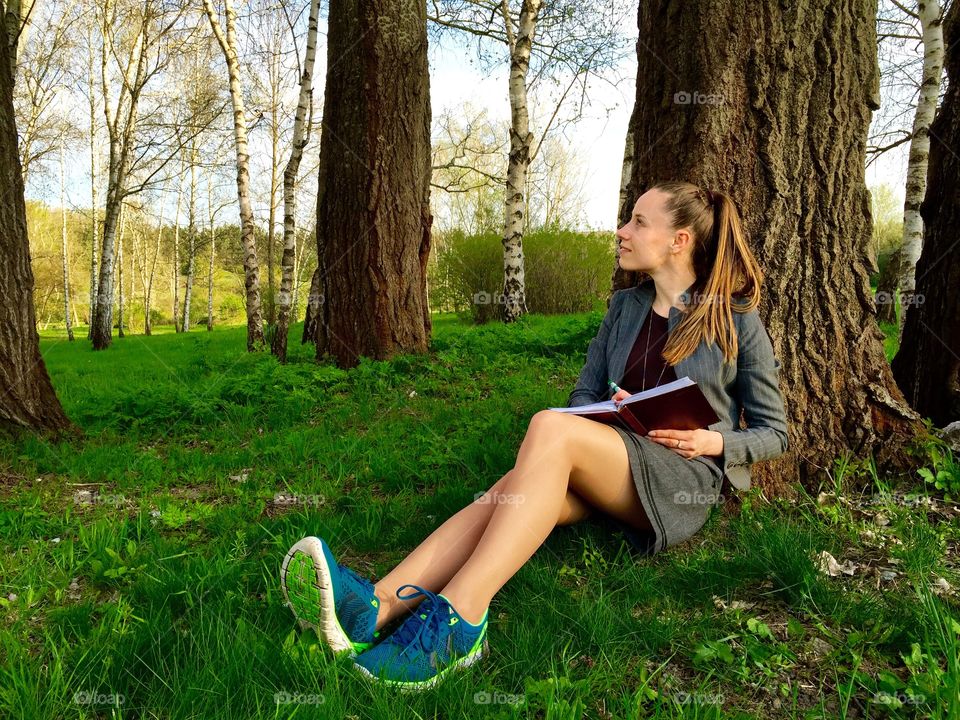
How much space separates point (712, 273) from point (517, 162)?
9647 mm

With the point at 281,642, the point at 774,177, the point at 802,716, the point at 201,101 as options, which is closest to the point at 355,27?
the point at 774,177

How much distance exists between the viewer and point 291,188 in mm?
7824

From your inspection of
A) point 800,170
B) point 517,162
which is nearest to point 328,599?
point 800,170

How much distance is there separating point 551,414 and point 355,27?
5.52 metres

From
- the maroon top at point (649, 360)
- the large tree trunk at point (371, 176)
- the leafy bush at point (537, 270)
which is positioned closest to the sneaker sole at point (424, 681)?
the maroon top at point (649, 360)

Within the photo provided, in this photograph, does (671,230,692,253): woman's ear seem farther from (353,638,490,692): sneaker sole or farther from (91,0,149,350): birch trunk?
(91,0,149,350): birch trunk

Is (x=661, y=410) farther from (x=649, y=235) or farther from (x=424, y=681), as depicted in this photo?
(x=424, y=681)

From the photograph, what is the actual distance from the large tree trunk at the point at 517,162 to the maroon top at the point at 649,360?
9.21 metres

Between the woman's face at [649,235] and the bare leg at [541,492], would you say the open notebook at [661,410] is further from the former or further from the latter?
the woman's face at [649,235]

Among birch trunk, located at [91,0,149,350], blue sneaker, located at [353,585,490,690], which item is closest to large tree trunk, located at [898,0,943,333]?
blue sneaker, located at [353,585,490,690]

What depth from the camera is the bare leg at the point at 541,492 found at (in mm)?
2025

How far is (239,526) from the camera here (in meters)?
3.00

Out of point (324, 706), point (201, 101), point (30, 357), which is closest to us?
point (324, 706)

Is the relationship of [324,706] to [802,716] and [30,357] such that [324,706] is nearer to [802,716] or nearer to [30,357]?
[802,716]
